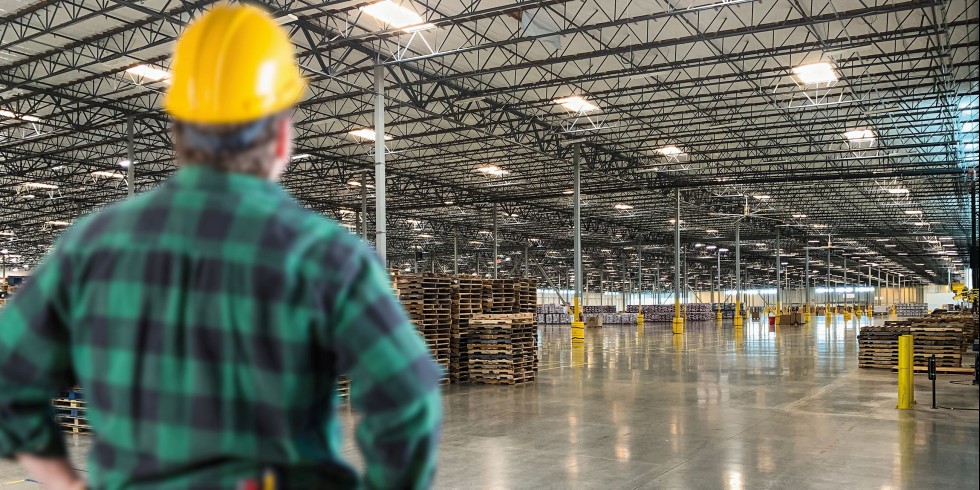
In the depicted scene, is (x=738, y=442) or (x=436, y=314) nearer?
(x=738, y=442)

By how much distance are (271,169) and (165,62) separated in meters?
22.9

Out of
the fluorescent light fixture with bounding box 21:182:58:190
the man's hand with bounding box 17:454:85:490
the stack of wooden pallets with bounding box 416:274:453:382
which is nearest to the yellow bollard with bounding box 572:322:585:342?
the stack of wooden pallets with bounding box 416:274:453:382

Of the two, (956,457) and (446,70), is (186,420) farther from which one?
(446,70)

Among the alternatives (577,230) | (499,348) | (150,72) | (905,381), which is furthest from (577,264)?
(905,381)

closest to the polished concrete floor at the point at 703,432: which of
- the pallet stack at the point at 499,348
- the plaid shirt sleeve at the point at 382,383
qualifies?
the pallet stack at the point at 499,348

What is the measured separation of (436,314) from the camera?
16.9 meters

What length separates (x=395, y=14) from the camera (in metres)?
16.2

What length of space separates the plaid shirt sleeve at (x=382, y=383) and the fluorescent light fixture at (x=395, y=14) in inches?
591

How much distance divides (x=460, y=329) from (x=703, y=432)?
7.74m

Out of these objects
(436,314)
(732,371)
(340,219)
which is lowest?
(732,371)

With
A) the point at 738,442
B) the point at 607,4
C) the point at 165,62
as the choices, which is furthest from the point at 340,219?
the point at 738,442

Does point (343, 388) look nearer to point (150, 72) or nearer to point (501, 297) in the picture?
point (501, 297)

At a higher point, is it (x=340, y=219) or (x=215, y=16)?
(x=340, y=219)

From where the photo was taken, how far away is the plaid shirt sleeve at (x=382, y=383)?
3.93ft
